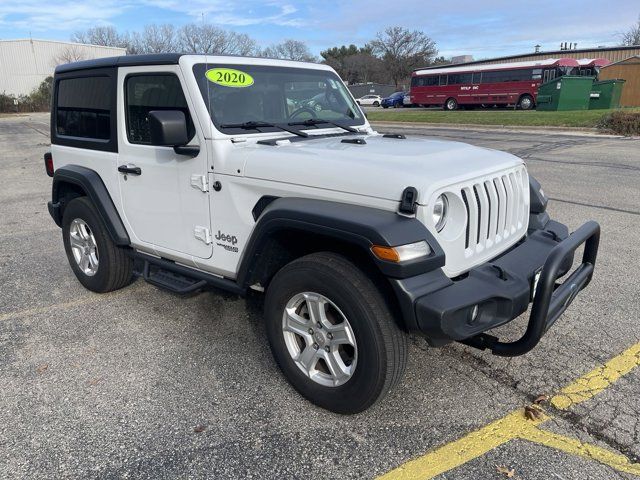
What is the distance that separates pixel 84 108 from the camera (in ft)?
14.4

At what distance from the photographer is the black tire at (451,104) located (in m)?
38.6

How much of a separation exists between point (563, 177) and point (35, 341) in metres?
9.53

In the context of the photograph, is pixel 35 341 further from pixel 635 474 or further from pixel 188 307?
pixel 635 474

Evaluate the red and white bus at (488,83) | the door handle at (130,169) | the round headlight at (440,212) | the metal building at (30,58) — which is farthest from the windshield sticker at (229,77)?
the metal building at (30,58)

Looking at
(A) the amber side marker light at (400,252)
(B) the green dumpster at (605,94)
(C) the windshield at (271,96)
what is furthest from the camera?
(B) the green dumpster at (605,94)

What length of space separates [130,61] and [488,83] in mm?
35440

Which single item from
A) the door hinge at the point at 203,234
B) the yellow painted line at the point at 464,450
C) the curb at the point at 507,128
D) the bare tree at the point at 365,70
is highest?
the bare tree at the point at 365,70

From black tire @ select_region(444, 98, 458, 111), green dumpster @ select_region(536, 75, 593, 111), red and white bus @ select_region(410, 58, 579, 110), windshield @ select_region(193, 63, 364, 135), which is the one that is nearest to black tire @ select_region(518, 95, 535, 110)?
red and white bus @ select_region(410, 58, 579, 110)

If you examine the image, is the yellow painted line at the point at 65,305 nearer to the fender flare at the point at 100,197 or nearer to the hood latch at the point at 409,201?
the fender flare at the point at 100,197

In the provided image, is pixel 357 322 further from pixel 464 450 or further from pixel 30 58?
pixel 30 58

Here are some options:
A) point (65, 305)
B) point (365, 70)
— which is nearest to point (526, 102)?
point (65, 305)

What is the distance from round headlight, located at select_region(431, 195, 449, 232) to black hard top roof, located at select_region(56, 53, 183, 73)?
6.59 ft

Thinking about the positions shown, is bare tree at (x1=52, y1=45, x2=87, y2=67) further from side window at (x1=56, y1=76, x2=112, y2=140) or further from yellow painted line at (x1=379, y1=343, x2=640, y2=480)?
yellow painted line at (x1=379, y1=343, x2=640, y2=480)

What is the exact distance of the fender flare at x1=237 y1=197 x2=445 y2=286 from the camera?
240cm
